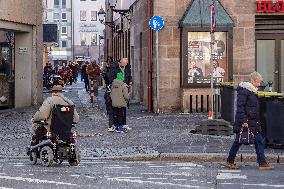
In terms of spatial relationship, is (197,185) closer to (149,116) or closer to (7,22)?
(149,116)

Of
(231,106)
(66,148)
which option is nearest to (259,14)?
(231,106)

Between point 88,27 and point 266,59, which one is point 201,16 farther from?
point 88,27

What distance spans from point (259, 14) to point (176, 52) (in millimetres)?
2892

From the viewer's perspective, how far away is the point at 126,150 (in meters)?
15.5

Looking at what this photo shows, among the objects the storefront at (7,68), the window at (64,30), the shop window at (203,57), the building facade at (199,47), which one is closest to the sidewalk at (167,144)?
the building facade at (199,47)

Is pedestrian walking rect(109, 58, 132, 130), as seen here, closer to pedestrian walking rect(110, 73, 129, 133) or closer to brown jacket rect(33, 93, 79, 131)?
pedestrian walking rect(110, 73, 129, 133)

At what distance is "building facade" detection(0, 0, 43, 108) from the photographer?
3041 centimetres

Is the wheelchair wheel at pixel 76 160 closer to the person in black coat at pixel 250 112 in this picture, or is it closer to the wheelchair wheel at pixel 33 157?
the wheelchair wheel at pixel 33 157

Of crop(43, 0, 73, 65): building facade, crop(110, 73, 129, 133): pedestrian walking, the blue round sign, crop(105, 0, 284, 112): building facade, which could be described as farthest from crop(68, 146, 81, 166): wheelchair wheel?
crop(43, 0, 73, 65): building facade

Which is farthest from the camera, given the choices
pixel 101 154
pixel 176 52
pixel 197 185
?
pixel 176 52

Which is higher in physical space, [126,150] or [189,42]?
[189,42]

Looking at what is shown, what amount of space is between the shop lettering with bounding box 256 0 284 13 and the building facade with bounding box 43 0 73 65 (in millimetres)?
90443

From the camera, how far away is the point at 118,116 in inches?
780

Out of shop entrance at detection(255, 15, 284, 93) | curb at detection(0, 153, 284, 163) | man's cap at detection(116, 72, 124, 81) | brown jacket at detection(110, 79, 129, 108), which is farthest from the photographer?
shop entrance at detection(255, 15, 284, 93)
